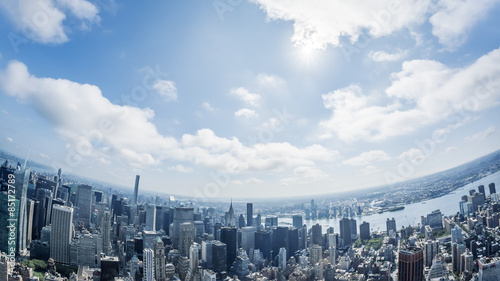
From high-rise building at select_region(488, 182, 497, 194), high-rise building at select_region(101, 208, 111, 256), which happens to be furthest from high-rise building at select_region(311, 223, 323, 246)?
high-rise building at select_region(101, 208, 111, 256)

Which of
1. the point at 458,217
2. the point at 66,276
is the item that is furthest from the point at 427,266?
the point at 66,276

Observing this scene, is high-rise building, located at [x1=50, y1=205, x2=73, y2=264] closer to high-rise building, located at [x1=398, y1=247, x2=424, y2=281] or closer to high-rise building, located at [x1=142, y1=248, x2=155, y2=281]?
high-rise building, located at [x1=142, y1=248, x2=155, y2=281]

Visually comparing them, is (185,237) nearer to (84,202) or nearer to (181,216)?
(181,216)

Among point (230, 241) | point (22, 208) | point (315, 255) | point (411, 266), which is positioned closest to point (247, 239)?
point (230, 241)

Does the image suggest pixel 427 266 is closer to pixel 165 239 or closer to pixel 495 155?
pixel 495 155

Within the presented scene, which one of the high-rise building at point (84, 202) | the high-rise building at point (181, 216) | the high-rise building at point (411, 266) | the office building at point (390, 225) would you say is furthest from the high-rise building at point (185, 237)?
the high-rise building at point (411, 266)

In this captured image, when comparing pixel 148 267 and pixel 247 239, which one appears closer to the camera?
pixel 148 267

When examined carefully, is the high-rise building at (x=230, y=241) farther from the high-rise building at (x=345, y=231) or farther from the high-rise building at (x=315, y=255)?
the high-rise building at (x=345, y=231)
